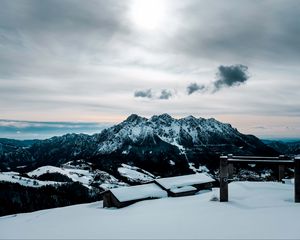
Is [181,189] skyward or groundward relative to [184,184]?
groundward

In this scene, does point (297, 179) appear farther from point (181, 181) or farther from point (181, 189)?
point (181, 181)

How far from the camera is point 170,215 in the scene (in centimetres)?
1177

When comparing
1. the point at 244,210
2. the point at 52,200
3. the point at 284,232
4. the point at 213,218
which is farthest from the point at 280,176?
the point at 52,200

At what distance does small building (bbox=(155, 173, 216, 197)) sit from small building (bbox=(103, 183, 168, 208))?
76 cm

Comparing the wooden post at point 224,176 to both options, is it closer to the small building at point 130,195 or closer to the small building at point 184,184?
the small building at point 184,184

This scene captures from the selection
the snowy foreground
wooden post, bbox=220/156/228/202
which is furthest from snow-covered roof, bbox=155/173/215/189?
the snowy foreground

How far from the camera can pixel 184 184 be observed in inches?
1117

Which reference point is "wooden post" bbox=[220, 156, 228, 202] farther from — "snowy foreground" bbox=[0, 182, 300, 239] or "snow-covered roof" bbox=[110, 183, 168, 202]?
"snow-covered roof" bbox=[110, 183, 168, 202]

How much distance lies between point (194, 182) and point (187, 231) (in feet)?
69.5

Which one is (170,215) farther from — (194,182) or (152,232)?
(194,182)

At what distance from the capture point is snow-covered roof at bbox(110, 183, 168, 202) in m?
25.6

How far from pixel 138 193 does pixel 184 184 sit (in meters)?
4.54

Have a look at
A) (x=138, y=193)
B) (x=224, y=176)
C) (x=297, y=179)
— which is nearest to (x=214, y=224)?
(x=224, y=176)

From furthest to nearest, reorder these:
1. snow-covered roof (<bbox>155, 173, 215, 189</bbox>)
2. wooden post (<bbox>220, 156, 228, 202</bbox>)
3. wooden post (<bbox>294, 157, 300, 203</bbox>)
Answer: snow-covered roof (<bbox>155, 173, 215, 189</bbox>), wooden post (<bbox>220, 156, 228, 202</bbox>), wooden post (<bbox>294, 157, 300, 203</bbox>)
